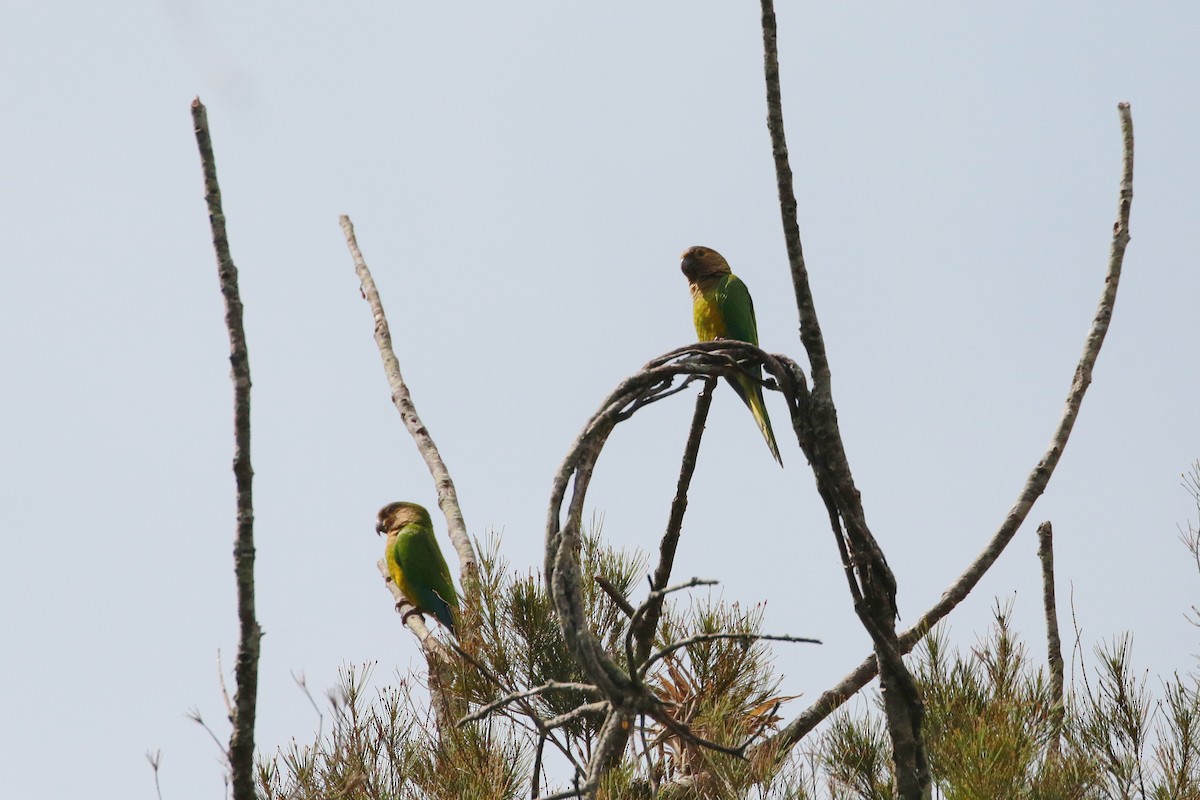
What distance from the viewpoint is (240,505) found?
1.89 meters

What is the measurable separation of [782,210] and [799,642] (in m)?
0.94

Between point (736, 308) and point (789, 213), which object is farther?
point (736, 308)

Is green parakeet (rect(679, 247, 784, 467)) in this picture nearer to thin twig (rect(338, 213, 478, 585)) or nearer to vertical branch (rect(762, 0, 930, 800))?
thin twig (rect(338, 213, 478, 585))

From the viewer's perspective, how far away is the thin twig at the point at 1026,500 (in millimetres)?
2824

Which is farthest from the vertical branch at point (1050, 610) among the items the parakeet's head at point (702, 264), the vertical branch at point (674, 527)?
the parakeet's head at point (702, 264)

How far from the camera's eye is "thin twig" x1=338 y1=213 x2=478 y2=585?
4582mm

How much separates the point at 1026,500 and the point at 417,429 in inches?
119

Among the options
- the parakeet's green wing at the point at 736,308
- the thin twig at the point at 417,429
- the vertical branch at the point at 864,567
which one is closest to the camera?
the vertical branch at the point at 864,567

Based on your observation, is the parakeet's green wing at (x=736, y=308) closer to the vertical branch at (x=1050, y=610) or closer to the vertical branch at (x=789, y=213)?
the vertical branch at (x=1050, y=610)

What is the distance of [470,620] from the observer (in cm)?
372

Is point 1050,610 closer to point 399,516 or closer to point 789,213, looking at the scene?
point 789,213

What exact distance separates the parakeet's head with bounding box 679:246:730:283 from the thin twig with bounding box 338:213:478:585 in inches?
Result: 67.6

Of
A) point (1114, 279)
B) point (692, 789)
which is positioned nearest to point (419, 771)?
point (692, 789)

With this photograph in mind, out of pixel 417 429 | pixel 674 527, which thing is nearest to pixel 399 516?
pixel 417 429
